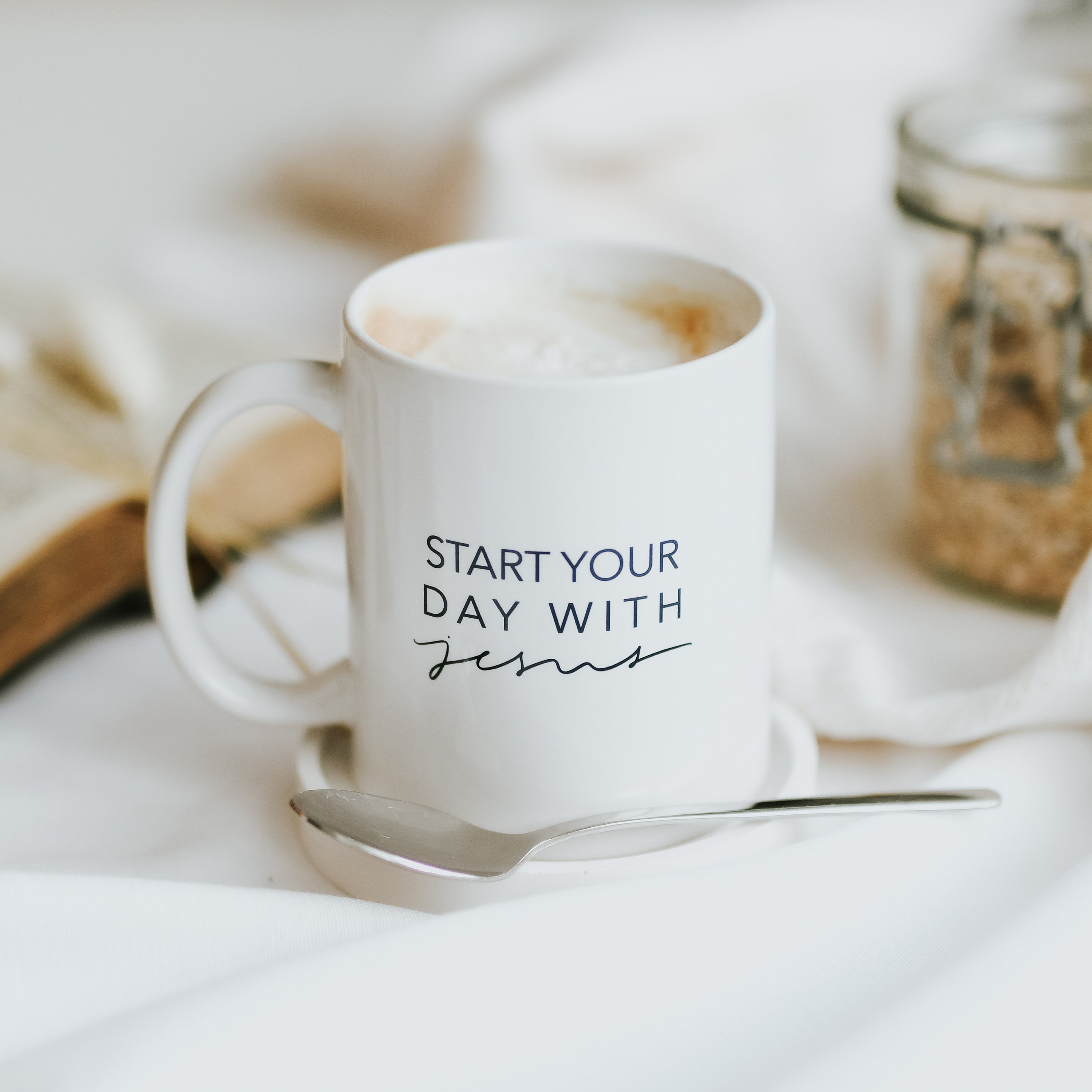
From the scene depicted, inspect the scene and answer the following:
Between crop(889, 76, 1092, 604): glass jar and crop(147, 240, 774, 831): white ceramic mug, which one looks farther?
crop(889, 76, 1092, 604): glass jar

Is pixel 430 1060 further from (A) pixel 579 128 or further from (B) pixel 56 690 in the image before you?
(A) pixel 579 128

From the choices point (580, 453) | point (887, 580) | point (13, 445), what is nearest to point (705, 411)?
point (580, 453)

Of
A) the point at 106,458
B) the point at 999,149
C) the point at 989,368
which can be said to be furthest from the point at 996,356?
the point at 106,458

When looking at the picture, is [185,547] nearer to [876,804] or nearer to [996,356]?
[876,804]

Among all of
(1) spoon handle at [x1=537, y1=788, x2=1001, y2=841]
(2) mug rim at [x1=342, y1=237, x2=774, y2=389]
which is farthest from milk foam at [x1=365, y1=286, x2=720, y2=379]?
(1) spoon handle at [x1=537, y1=788, x2=1001, y2=841]

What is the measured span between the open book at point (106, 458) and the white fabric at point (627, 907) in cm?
2

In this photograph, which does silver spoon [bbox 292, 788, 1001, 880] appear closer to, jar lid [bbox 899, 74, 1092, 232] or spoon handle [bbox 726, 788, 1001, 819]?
spoon handle [bbox 726, 788, 1001, 819]

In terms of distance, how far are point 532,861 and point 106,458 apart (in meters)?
0.33

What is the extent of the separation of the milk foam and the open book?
0.18m

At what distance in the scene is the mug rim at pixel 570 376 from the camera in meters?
0.33

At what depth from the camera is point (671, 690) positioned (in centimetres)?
37

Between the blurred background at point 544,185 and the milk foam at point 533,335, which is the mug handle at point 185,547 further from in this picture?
the blurred background at point 544,185

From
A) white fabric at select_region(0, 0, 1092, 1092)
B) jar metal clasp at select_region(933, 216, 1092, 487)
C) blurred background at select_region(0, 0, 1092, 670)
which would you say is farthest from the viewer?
blurred background at select_region(0, 0, 1092, 670)

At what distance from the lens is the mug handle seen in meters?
0.38
